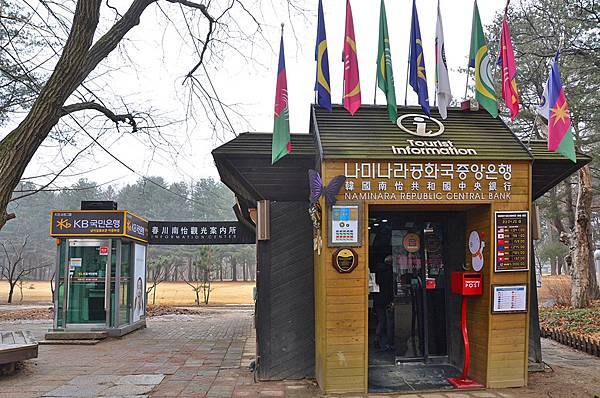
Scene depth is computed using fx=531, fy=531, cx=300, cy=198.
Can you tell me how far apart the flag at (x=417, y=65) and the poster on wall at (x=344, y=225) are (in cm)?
167

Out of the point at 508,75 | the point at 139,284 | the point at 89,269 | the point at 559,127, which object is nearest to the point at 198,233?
the point at 139,284

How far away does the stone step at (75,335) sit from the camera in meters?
10.6

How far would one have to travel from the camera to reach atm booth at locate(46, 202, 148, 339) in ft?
35.8

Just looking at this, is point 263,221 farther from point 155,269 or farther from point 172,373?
point 155,269

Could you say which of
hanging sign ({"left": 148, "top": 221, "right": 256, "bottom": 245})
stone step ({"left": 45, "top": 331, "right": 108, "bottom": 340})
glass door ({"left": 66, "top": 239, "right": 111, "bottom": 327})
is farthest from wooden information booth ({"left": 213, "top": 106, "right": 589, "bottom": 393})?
hanging sign ({"left": 148, "top": 221, "right": 256, "bottom": 245})

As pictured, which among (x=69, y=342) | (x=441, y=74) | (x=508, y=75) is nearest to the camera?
(x=441, y=74)

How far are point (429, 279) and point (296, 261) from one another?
1860 millimetres

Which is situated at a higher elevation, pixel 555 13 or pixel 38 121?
pixel 555 13

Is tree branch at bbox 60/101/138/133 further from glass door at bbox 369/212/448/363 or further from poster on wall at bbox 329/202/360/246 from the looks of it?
glass door at bbox 369/212/448/363

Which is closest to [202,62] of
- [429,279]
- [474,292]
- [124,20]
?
[124,20]

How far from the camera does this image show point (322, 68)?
6.55 meters

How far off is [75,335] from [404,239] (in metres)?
7.25

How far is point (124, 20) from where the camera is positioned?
641 centimetres

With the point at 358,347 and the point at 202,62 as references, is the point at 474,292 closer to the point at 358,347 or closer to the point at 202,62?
the point at 358,347
